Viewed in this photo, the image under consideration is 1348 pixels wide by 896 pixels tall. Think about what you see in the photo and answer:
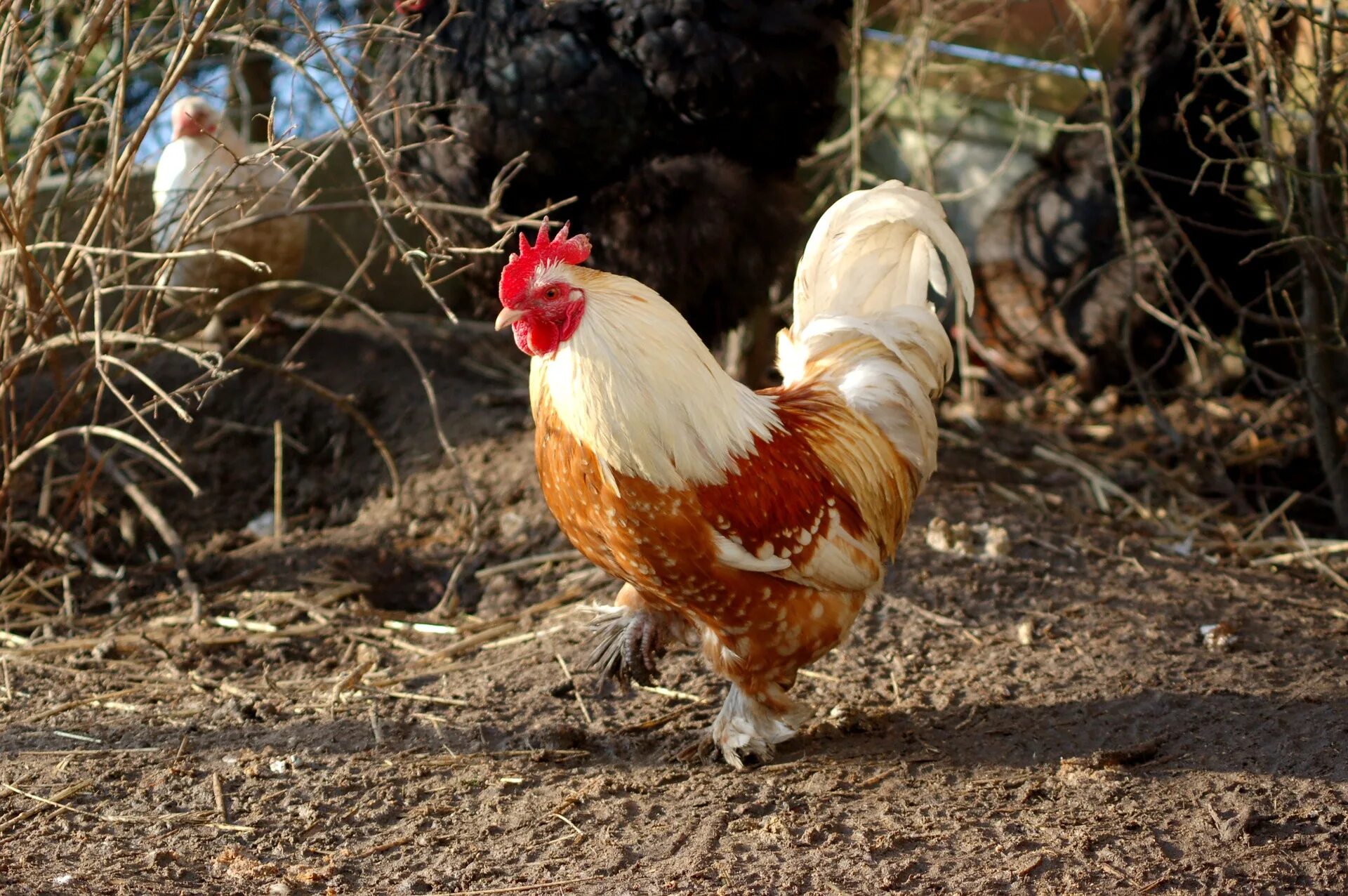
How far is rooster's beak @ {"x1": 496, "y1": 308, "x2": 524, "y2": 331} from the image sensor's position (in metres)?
2.31

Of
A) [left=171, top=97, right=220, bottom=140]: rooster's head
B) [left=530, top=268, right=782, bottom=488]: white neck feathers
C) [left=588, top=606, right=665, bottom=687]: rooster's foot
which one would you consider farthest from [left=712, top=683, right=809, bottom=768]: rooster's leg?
[left=171, top=97, right=220, bottom=140]: rooster's head

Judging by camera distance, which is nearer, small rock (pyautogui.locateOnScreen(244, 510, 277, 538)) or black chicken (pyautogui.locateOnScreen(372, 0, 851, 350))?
black chicken (pyautogui.locateOnScreen(372, 0, 851, 350))

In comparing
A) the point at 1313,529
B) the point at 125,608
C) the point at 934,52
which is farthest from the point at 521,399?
the point at 1313,529

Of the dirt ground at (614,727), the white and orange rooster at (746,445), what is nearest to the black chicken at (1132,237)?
the dirt ground at (614,727)

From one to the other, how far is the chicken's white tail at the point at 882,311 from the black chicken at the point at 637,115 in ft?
3.12

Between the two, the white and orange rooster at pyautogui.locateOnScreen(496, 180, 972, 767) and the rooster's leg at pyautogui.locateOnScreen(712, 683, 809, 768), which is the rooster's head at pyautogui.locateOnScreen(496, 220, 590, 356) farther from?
the rooster's leg at pyautogui.locateOnScreen(712, 683, 809, 768)

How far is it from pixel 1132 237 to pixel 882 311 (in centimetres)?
281

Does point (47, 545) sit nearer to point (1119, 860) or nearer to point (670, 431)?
point (670, 431)

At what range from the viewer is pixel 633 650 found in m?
3.02

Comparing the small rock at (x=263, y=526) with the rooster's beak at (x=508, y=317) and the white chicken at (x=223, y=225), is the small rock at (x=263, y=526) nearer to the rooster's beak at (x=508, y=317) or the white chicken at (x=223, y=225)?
the white chicken at (x=223, y=225)

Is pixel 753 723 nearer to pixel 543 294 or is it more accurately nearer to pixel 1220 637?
pixel 543 294

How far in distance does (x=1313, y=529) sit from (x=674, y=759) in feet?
10.4

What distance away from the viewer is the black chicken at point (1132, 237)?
5414 mm

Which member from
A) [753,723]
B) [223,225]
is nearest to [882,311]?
[753,723]
